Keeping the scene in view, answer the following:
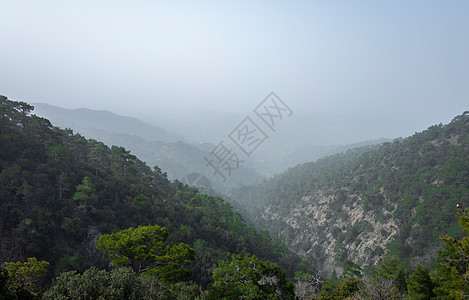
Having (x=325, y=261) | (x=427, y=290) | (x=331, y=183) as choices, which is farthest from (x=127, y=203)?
(x=331, y=183)

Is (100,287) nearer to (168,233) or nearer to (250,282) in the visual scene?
(250,282)

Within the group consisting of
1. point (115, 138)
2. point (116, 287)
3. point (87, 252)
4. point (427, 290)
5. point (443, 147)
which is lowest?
point (115, 138)

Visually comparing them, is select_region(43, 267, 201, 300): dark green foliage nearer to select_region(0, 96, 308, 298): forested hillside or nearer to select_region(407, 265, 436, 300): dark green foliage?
select_region(0, 96, 308, 298): forested hillside

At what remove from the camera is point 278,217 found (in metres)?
73.0

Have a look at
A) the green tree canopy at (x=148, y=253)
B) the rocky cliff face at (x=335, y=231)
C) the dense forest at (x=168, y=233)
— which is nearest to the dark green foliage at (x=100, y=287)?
the dense forest at (x=168, y=233)

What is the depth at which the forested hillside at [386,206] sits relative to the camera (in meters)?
34.7

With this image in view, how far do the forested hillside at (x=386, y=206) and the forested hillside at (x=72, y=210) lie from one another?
1411 cm

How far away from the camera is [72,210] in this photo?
69.7 ft

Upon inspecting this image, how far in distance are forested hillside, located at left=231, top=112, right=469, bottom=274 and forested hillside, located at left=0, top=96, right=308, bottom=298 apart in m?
14.1

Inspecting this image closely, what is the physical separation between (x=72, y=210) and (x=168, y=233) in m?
11.3

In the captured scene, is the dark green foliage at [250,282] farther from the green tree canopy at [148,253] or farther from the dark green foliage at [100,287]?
the dark green foliage at [100,287]

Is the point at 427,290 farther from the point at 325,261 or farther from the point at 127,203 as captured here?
the point at 325,261

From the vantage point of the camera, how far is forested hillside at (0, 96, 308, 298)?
55.4 ft

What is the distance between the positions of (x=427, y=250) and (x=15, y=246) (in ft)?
→ 138
